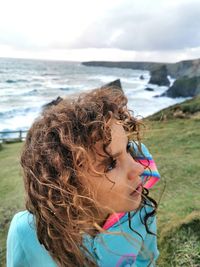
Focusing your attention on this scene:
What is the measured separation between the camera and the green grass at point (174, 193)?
293 cm

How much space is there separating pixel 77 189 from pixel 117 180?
0.13 meters

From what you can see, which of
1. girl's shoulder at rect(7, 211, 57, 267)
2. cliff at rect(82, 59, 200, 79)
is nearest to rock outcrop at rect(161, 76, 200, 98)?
cliff at rect(82, 59, 200, 79)

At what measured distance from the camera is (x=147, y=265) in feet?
4.97

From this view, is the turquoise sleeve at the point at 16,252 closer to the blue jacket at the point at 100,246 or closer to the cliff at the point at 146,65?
the blue jacket at the point at 100,246

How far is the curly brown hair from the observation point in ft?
3.85

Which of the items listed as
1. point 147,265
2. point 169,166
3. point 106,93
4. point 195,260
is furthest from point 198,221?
point 169,166

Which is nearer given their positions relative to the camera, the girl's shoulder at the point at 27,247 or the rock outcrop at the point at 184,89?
the girl's shoulder at the point at 27,247

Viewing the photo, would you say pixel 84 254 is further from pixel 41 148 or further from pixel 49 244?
pixel 41 148

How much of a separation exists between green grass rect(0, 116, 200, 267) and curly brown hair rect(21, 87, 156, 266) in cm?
45

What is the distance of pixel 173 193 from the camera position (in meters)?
5.09

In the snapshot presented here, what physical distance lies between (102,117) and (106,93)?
0.20m

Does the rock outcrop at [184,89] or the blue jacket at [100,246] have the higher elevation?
the blue jacket at [100,246]

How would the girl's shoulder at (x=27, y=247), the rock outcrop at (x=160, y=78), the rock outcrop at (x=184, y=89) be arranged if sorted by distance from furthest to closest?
1. the rock outcrop at (x=160, y=78)
2. the rock outcrop at (x=184, y=89)
3. the girl's shoulder at (x=27, y=247)

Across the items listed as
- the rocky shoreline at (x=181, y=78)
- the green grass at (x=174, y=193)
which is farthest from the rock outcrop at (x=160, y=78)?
the green grass at (x=174, y=193)
